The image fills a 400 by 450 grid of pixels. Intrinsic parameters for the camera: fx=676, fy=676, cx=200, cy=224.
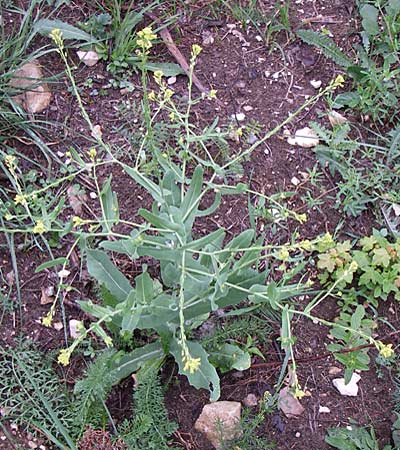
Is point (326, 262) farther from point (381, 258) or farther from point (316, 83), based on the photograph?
point (316, 83)

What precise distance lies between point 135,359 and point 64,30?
4.64ft

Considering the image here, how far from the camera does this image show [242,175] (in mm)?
2629

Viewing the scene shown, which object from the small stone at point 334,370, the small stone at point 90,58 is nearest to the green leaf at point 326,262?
the small stone at point 334,370

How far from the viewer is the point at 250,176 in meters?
2.65

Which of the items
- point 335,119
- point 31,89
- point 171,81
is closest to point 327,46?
point 335,119

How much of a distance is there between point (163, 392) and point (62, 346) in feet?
1.27

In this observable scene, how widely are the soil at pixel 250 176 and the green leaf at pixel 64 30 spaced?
0.25 feet

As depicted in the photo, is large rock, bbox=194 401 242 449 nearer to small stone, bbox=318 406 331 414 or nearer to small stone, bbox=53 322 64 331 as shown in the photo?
small stone, bbox=318 406 331 414

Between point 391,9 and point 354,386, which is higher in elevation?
point 391,9

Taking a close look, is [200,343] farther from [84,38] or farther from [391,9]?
[391,9]

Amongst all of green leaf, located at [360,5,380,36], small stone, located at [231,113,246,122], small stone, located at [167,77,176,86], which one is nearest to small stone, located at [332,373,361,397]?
small stone, located at [231,113,246,122]

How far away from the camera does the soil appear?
2264mm

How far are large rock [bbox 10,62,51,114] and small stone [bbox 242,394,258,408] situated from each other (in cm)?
139

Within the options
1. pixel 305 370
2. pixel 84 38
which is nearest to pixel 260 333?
pixel 305 370
